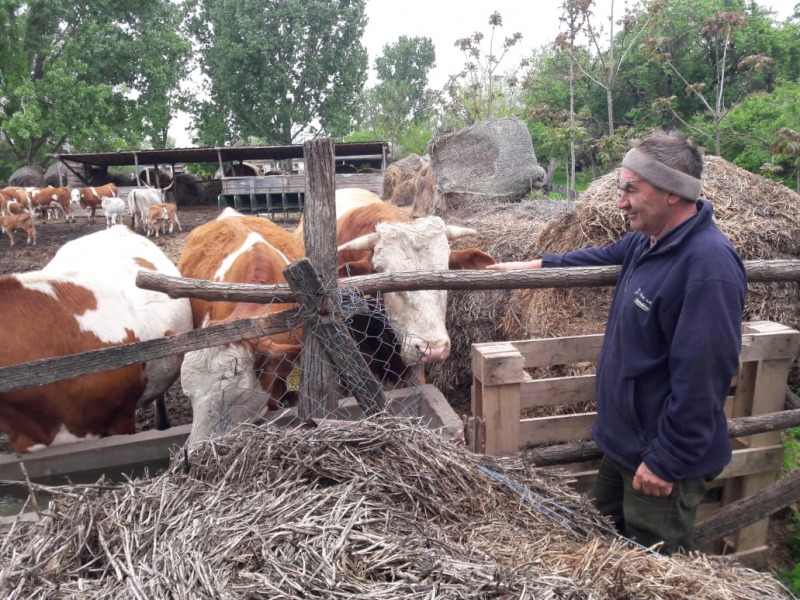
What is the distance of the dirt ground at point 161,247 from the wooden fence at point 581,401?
592 millimetres

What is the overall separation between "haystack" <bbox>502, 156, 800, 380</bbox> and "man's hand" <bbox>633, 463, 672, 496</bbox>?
2.28 meters

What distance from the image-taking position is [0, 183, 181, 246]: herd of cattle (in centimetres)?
1671

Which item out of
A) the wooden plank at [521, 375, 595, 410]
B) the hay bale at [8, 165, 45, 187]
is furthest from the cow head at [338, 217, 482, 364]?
the hay bale at [8, 165, 45, 187]

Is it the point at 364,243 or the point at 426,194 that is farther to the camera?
the point at 426,194

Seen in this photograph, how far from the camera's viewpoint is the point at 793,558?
3.60 metres

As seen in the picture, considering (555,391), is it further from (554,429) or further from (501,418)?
(501,418)

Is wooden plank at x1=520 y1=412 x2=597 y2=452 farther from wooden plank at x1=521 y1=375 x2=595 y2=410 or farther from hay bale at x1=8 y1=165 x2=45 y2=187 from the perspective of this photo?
hay bale at x1=8 y1=165 x2=45 y2=187

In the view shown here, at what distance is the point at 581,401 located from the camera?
2.99m

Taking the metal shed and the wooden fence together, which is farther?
the metal shed

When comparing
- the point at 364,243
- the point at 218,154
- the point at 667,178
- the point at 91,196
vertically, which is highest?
the point at 218,154

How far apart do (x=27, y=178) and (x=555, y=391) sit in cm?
3220

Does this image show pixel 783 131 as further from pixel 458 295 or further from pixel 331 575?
pixel 331 575

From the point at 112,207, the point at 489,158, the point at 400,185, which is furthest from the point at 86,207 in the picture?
the point at 489,158

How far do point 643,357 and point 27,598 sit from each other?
2183mm
